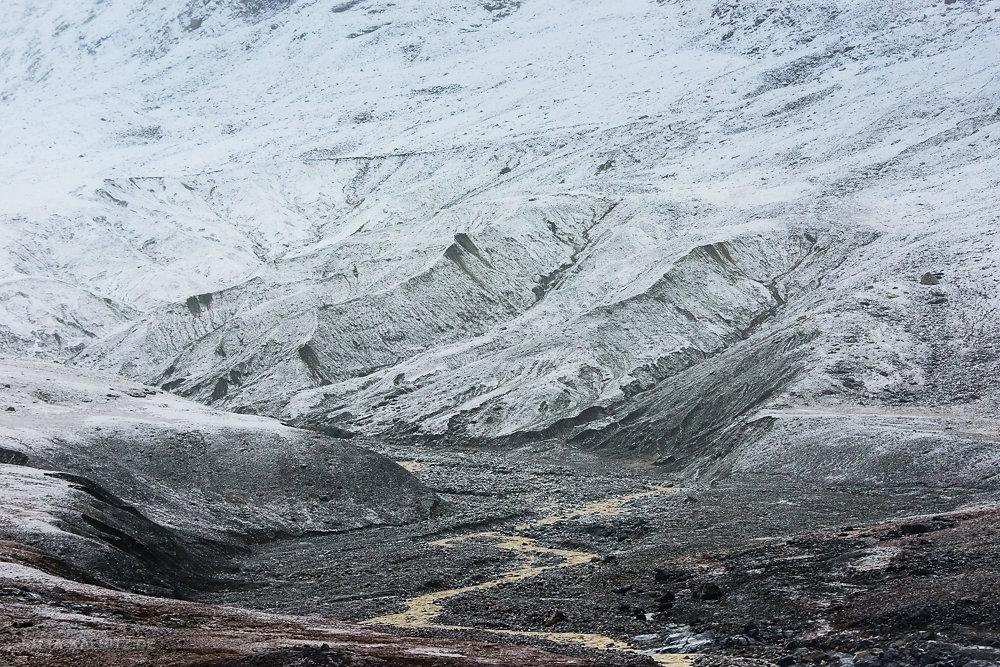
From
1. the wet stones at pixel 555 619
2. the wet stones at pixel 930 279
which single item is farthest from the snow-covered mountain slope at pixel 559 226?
the wet stones at pixel 555 619

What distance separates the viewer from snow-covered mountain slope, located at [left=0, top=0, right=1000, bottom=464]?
8412cm

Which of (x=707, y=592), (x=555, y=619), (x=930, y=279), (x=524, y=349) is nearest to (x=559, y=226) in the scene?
(x=524, y=349)

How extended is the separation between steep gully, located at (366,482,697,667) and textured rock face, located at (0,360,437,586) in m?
6.81

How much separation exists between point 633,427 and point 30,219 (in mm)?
90431

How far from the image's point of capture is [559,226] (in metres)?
118

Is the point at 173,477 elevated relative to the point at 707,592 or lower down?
lower down

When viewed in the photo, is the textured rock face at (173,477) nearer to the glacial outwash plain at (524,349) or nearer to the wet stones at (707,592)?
the glacial outwash plain at (524,349)

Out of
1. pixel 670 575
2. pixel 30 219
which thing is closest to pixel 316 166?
pixel 30 219

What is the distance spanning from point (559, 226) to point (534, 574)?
7928 cm

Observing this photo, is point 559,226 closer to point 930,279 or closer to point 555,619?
point 930,279

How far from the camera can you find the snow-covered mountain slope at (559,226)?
84.1 metres

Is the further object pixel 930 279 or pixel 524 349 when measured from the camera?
pixel 524 349

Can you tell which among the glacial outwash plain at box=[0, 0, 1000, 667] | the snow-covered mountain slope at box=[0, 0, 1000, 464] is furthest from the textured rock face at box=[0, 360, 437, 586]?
the snow-covered mountain slope at box=[0, 0, 1000, 464]

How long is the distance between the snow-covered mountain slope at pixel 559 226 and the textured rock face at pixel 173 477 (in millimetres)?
25755
